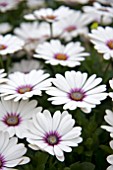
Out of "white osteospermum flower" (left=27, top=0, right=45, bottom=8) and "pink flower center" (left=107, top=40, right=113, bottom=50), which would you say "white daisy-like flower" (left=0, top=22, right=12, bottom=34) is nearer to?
"white osteospermum flower" (left=27, top=0, right=45, bottom=8)

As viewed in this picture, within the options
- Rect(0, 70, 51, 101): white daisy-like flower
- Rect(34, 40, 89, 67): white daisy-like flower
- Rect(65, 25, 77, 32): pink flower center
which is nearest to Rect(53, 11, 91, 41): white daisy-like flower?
Rect(65, 25, 77, 32): pink flower center

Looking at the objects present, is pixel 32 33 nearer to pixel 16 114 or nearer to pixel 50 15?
pixel 50 15

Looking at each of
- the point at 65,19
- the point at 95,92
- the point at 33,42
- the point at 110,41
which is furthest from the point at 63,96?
the point at 65,19

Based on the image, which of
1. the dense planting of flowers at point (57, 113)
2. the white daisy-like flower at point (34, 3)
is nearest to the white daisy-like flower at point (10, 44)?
the dense planting of flowers at point (57, 113)

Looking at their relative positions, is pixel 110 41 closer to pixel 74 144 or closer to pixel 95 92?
pixel 95 92

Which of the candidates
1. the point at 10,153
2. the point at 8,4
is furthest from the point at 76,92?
the point at 8,4

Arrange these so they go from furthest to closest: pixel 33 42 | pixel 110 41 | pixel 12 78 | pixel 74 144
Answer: pixel 33 42 → pixel 110 41 → pixel 12 78 → pixel 74 144
